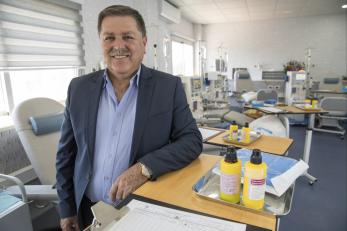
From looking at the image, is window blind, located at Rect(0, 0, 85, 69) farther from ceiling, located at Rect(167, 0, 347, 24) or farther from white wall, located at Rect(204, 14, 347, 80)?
white wall, located at Rect(204, 14, 347, 80)

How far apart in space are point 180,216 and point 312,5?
253 inches

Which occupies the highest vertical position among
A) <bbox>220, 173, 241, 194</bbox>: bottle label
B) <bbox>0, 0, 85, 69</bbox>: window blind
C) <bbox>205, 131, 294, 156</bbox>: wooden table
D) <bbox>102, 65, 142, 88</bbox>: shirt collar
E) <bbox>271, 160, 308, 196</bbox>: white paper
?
<bbox>0, 0, 85, 69</bbox>: window blind

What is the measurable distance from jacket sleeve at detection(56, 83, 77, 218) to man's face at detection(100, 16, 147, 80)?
30 centimetres

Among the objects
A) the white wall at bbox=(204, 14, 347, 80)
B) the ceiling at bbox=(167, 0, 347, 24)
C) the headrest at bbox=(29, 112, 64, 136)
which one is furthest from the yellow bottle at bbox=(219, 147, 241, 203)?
the white wall at bbox=(204, 14, 347, 80)

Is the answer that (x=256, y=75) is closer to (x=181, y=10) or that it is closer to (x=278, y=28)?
(x=278, y=28)

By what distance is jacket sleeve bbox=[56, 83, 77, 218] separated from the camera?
113cm

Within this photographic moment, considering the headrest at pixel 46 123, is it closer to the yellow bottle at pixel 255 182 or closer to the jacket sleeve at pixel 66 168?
the jacket sleeve at pixel 66 168

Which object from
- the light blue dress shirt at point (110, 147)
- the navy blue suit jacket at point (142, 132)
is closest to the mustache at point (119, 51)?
the navy blue suit jacket at point (142, 132)

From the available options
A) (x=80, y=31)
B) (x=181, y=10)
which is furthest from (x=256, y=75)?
(x=80, y=31)

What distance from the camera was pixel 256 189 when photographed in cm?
72

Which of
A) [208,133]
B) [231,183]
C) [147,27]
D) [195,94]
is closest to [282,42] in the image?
[147,27]

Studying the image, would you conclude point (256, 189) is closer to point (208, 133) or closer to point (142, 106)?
point (142, 106)

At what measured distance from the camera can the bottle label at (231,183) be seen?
0.77 metres

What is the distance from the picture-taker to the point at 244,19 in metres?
6.86
